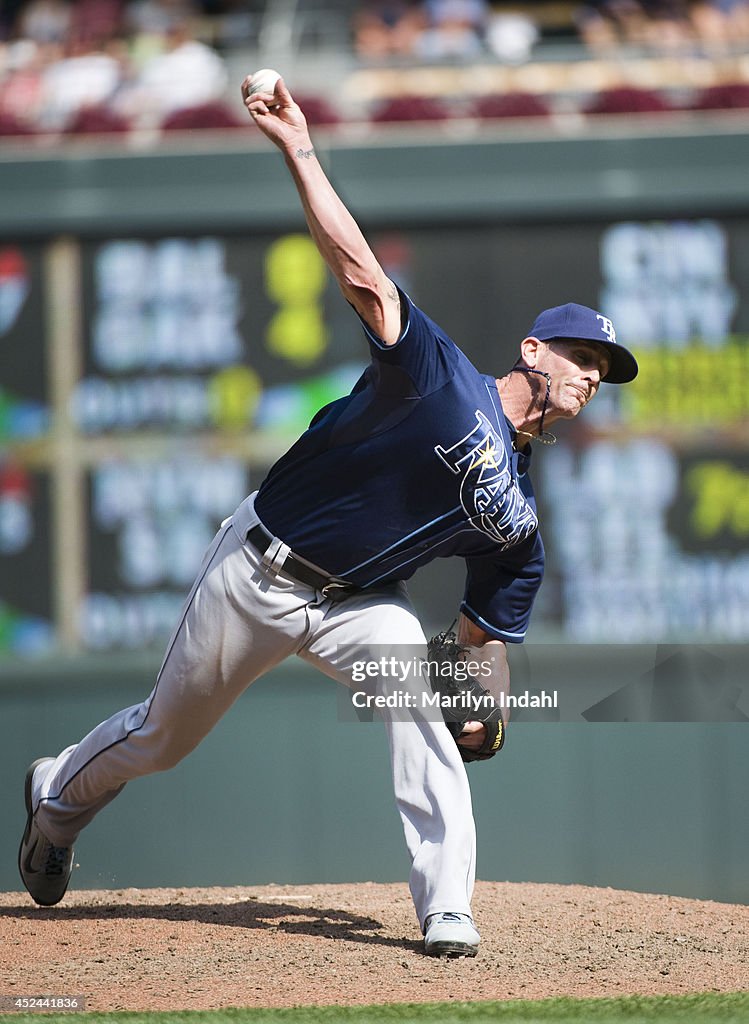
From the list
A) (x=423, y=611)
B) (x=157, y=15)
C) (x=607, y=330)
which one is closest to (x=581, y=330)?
(x=607, y=330)

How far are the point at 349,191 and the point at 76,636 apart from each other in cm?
250

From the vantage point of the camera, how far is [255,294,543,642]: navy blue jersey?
362 centimetres

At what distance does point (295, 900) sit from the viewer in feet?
16.0

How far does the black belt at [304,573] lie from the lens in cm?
389

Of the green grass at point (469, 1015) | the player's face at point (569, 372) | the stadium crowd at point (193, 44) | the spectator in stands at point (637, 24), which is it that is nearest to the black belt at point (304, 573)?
the player's face at point (569, 372)

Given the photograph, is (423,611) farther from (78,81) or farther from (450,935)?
(78,81)

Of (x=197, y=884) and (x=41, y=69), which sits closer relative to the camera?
(x=197, y=884)

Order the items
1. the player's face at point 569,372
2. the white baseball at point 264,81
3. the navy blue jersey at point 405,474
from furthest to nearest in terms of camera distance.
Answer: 1. the player's face at point 569,372
2. the navy blue jersey at point 405,474
3. the white baseball at point 264,81

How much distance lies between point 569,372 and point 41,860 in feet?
7.59

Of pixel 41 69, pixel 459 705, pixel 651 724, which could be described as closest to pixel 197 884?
pixel 651 724

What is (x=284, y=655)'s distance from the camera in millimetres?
4016

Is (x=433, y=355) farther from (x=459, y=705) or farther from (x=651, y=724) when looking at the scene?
(x=651, y=724)

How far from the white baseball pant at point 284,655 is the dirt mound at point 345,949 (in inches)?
11.3

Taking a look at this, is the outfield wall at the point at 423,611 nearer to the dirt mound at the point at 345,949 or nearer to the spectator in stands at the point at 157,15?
the dirt mound at the point at 345,949
